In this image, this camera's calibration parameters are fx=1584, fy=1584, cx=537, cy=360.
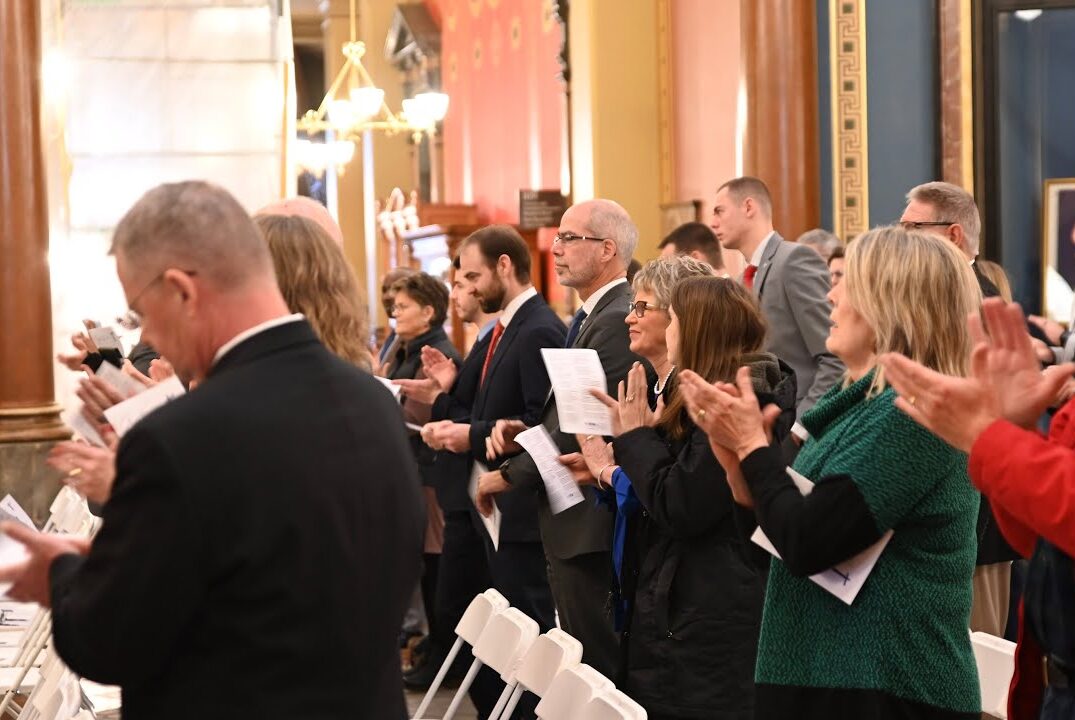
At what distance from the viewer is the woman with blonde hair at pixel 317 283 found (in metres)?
2.99

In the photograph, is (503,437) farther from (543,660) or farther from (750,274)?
(750,274)

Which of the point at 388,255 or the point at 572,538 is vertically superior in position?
the point at 388,255

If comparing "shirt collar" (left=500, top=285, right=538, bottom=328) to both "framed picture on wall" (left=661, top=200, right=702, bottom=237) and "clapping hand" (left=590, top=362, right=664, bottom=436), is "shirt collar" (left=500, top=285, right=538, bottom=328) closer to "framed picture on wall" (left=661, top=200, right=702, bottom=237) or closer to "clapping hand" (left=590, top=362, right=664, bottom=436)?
"clapping hand" (left=590, top=362, right=664, bottom=436)

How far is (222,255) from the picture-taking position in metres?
2.10

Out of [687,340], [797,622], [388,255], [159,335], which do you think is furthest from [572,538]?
[388,255]

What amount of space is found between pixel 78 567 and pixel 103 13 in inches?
305

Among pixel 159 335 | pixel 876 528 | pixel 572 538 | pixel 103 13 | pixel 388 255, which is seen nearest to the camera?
pixel 159 335

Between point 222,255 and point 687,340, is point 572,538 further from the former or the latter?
point 222,255

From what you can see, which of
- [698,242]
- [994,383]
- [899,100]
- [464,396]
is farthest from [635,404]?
[899,100]

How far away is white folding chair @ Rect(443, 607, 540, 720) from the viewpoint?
3570 millimetres

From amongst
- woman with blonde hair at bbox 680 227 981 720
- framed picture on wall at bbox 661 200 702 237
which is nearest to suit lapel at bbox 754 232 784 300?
woman with blonde hair at bbox 680 227 981 720

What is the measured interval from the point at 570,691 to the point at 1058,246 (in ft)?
19.3

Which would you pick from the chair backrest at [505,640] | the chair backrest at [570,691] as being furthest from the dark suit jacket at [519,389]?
the chair backrest at [570,691]

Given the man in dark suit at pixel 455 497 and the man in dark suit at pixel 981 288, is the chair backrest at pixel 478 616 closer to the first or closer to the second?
the man in dark suit at pixel 455 497
